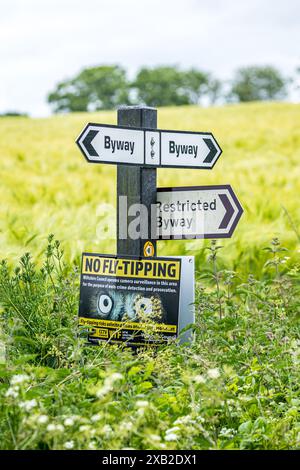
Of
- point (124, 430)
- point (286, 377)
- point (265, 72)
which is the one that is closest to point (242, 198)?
point (286, 377)

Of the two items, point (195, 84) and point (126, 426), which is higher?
point (195, 84)

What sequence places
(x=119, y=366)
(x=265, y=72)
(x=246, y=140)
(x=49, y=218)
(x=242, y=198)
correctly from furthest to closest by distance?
1. (x=265, y=72)
2. (x=246, y=140)
3. (x=242, y=198)
4. (x=49, y=218)
5. (x=119, y=366)

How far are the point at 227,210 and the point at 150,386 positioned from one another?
1.37m

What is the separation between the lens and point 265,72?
9375 cm

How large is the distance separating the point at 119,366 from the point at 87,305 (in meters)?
1.26

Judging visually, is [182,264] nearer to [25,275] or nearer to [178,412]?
[25,275]

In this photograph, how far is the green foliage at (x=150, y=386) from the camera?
8.50 feet

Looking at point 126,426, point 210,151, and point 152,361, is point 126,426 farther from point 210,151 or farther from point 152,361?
point 210,151

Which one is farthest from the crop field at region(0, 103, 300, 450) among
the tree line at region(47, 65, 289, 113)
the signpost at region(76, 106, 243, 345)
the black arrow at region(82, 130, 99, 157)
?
the tree line at region(47, 65, 289, 113)

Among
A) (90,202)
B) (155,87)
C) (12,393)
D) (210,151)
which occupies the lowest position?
(12,393)

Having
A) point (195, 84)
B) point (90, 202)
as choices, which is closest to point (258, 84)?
point (195, 84)

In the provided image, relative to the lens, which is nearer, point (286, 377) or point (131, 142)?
point (286, 377)

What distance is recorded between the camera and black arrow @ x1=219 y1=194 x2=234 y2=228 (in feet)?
A: 13.7

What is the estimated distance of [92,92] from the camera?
8481cm
